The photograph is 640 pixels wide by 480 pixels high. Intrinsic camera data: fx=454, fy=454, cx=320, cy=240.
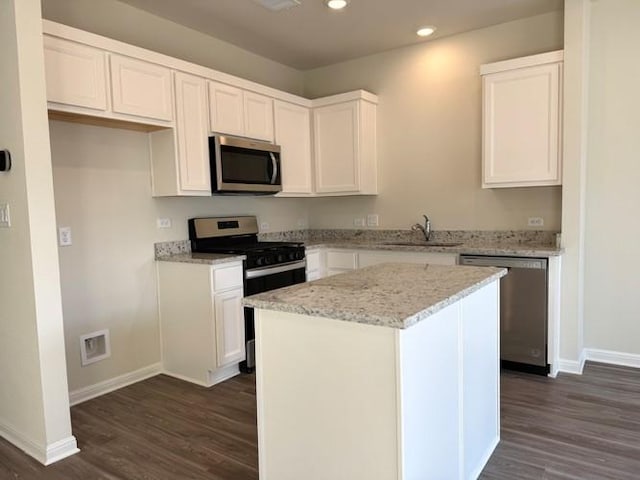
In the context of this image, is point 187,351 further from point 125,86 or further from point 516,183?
point 516,183

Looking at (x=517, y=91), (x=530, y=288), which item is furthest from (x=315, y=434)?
(x=517, y=91)

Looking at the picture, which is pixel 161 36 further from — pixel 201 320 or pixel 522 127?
pixel 522 127

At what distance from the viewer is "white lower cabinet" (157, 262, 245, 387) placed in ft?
10.5

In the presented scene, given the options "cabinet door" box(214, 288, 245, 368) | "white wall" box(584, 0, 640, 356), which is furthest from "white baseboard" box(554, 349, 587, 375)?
"cabinet door" box(214, 288, 245, 368)

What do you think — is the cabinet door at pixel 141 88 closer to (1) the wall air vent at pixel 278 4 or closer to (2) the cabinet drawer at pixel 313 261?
(1) the wall air vent at pixel 278 4

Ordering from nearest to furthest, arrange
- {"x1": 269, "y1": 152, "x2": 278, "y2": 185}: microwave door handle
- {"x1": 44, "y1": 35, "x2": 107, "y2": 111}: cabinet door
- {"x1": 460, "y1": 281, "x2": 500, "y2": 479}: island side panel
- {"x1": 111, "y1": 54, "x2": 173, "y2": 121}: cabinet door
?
{"x1": 460, "y1": 281, "x2": 500, "y2": 479}: island side panel → {"x1": 44, "y1": 35, "x2": 107, "y2": 111}: cabinet door → {"x1": 111, "y1": 54, "x2": 173, "y2": 121}: cabinet door → {"x1": 269, "y1": 152, "x2": 278, "y2": 185}: microwave door handle

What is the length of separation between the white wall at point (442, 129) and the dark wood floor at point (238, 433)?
1373 millimetres

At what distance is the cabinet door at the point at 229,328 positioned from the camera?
3.22 meters

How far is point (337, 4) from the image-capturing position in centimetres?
326

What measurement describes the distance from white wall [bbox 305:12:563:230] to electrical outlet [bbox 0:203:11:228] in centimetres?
308

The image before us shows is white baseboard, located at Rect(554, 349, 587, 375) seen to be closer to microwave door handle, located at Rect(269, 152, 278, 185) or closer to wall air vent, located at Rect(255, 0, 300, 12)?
microwave door handle, located at Rect(269, 152, 278, 185)

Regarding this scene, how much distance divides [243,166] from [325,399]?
2.47 meters

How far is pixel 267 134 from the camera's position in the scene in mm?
3982

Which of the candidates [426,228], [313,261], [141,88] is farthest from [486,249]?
[141,88]
